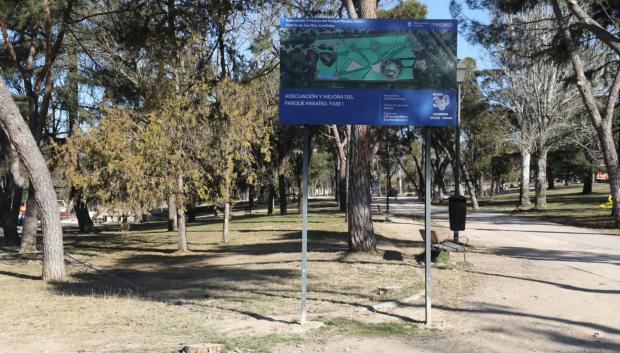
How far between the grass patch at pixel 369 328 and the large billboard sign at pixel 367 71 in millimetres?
2506

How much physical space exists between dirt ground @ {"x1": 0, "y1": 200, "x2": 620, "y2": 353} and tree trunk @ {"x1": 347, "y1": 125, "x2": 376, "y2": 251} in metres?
0.65

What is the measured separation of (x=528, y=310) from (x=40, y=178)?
9.65 meters

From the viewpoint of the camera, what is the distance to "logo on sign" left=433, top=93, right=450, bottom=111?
709cm

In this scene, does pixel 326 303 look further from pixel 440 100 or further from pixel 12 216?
pixel 12 216

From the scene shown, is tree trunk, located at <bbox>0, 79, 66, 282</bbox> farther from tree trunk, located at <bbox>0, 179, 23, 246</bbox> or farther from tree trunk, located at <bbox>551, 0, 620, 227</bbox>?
tree trunk, located at <bbox>551, 0, 620, 227</bbox>

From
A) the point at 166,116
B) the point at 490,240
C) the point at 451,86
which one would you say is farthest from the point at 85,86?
the point at 451,86

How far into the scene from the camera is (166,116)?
16.3m

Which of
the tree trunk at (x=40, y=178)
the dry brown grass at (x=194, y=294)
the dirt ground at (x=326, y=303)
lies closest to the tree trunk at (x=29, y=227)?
the dry brown grass at (x=194, y=294)

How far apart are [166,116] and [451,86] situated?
1094 cm

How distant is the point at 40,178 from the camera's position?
11.9 metres

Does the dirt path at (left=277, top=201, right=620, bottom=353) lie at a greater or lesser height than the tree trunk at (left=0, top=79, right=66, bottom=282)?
lesser

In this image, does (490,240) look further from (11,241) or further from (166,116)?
(11,241)

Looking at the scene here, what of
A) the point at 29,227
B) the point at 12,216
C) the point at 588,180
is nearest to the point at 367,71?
the point at 29,227

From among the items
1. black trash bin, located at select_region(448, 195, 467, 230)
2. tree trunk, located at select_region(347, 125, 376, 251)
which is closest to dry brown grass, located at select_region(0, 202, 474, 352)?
tree trunk, located at select_region(347, 125, 376, 251)
